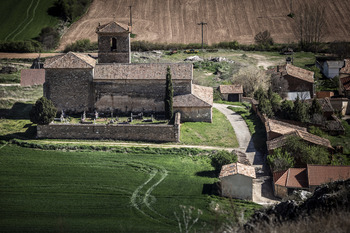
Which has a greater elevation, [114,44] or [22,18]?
[22,18]

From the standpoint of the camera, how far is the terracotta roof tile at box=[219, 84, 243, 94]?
5491cm

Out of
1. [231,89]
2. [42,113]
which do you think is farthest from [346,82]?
[42,113]

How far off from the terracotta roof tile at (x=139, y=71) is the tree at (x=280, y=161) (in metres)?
12.7

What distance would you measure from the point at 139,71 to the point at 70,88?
271 inches

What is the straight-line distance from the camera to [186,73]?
143 ft

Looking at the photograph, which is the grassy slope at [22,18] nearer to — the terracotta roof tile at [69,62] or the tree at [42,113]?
the terracotta roof tile at [69,62]

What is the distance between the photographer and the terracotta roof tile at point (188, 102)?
138ft

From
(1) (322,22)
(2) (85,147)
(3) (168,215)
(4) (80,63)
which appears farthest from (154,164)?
(1) (322,22)

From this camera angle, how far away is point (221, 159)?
33.2 metres

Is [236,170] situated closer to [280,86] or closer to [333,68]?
[280,86]

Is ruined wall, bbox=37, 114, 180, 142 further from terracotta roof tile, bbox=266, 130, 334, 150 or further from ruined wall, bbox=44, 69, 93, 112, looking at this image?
terracotta roof tile, bbox=266, 130, 334, 150

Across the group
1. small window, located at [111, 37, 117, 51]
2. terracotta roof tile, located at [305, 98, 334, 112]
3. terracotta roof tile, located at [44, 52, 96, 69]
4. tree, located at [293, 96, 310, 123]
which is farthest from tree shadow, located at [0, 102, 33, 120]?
terracotta roof tile, located at [305, 98, 334, 112]

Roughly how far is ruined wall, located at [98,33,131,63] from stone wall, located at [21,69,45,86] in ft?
42.9

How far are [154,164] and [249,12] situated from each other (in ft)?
215
